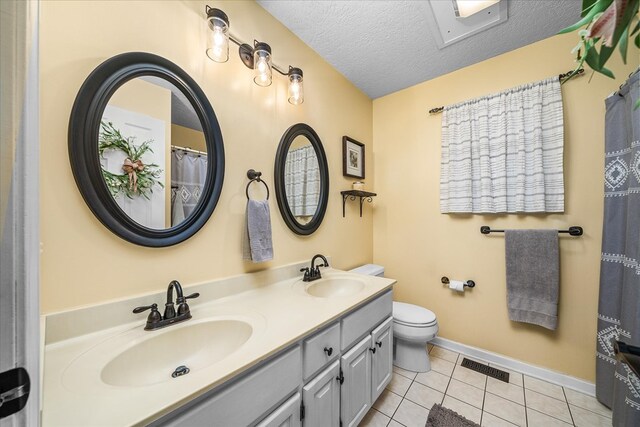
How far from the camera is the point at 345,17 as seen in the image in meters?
1.52

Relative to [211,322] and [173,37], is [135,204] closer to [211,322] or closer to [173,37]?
[211,322]

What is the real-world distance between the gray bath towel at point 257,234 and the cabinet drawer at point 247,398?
56cm

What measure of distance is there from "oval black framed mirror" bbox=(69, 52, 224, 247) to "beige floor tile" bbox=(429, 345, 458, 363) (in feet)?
7.15

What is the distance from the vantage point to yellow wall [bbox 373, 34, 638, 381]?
62.5 inches

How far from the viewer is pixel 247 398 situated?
723 mm

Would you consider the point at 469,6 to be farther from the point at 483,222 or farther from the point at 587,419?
the point at 587,419

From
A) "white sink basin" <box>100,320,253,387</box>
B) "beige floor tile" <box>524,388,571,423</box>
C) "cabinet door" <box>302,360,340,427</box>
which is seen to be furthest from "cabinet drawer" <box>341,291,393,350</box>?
"beige floor tile" <box>524,388,571,423</box>

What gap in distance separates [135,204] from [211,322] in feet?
1.90

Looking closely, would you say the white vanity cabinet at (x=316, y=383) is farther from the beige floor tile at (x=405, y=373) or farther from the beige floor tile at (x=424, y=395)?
the beige floor tile at (x=405, y=373)

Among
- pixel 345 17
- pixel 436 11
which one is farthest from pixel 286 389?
pixel 436 11

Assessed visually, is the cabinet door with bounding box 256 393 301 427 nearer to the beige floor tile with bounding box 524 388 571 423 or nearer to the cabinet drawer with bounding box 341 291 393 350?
the cabinet drawer with bounding box 341 291 393 350

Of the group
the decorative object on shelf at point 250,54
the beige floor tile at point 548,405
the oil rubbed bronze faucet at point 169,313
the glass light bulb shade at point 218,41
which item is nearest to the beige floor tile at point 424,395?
the beige floor tile at point 548,405

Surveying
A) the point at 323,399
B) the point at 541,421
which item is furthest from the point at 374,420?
the point at 541,421

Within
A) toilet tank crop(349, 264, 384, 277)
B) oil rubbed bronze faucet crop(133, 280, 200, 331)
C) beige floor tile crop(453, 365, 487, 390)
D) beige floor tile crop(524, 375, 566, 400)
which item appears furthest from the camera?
toilet tank crop(349, 264, 384, 277)
